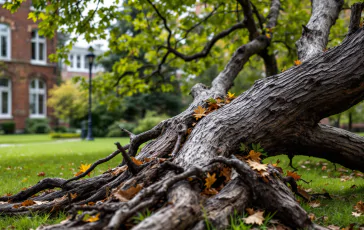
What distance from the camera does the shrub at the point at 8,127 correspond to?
27.0 m

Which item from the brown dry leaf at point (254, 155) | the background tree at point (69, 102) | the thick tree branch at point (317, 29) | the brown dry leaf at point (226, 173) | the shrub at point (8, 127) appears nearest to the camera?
the brown dry leaf at point (226, 173)

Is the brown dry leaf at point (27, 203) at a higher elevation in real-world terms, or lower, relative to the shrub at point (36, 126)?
higher

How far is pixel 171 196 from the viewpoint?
247 centimetres

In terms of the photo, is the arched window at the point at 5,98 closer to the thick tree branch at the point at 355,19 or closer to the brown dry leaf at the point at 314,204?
the brown dry leaf at the point at 314,204

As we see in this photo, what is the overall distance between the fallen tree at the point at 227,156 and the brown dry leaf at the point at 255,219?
122 mm

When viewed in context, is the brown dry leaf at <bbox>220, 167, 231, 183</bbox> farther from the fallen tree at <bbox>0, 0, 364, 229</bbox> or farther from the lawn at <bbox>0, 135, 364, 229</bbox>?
the lawn at <bbox>0, 135, 364, 229</bbox>

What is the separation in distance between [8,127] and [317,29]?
27089mm

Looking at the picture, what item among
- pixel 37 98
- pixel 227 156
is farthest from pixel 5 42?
pixel 227 156

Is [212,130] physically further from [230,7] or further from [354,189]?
[230,7]

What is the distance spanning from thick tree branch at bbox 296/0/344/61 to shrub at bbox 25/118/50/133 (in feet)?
88.2

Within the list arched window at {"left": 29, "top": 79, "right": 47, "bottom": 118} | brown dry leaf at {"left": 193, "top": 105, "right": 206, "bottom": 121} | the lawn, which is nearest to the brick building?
arched window at {"left": 29, "top": 79, "right": 47, "bottom": 118}

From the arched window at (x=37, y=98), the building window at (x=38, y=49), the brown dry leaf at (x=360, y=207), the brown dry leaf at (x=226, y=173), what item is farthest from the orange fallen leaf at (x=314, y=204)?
the building window at (x=38, y=49)

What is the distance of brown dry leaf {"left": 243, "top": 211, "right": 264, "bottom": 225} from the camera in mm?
2543

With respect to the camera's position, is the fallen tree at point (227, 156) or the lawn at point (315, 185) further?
the lawn at point (315, 185)
